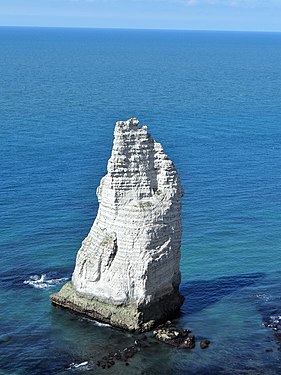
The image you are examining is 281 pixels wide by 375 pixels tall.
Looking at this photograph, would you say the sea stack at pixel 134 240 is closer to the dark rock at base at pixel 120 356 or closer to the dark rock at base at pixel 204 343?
the dark rock at base at pixel 120 356

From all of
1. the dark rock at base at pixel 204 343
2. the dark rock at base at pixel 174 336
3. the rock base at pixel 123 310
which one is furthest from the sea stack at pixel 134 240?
the dark rock at base at pixel 204 343

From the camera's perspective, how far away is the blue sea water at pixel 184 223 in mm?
49344

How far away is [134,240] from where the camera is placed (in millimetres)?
52719

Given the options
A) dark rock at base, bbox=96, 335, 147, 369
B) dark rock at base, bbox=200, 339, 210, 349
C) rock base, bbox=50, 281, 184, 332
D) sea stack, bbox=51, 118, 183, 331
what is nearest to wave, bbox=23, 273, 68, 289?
rock base, bbox=50, 281, 184, 332

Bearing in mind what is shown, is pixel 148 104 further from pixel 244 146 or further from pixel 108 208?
pixel 108 208

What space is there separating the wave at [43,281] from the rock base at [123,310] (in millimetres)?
3811

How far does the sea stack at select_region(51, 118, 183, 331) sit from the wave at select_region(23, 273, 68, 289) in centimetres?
578

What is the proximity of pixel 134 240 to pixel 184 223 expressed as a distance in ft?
76.7

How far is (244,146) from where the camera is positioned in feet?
366

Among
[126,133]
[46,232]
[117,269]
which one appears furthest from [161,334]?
[46,232]

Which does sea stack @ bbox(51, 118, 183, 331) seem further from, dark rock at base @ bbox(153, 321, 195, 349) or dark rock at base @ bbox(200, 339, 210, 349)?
dark rock at base @ bbox(200, 339, 210, 349)

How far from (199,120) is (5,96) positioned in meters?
47.0

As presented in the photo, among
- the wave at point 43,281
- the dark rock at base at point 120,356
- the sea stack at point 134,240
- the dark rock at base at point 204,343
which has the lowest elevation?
the dark rock at base at point 120,356

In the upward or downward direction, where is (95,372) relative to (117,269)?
downward
